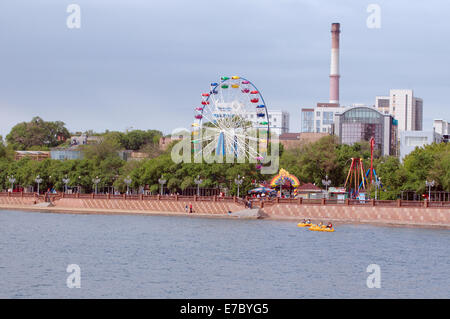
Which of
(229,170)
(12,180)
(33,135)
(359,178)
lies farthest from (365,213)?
(33,135)

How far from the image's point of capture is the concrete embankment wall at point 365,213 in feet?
267

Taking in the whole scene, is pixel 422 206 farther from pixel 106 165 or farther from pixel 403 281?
pixel 106 165

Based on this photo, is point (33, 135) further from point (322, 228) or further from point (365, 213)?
point (322, 228)

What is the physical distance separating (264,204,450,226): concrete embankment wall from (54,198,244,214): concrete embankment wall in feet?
19.0

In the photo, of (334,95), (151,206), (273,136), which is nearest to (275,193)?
(151,206)

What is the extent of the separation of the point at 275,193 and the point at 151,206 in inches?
679

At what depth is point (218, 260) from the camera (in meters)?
55.2

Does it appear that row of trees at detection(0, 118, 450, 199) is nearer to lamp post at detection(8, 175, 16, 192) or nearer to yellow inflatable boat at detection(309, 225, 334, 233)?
lamp post at detection(8, 175, 16, 192)

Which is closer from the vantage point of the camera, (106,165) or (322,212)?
(322,212)

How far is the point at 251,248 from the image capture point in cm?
6225

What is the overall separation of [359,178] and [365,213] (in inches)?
964

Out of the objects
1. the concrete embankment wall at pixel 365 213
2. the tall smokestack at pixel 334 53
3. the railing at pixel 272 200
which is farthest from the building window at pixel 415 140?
the concrete embankment wall at pixel 365 213

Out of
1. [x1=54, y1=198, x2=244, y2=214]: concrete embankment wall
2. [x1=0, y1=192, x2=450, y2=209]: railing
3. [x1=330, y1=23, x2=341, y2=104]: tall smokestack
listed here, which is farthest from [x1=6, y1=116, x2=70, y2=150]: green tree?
[x1=54, y1=198, x2=244, y2=214]: concrete embankment wall
